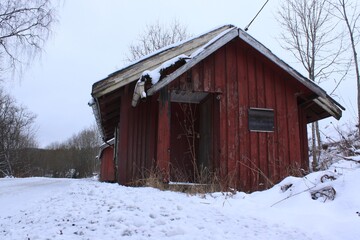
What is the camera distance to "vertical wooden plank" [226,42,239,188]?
8422 millimetres

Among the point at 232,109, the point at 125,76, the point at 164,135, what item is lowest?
the point at 164,135

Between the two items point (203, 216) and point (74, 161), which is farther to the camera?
point (74, 161)

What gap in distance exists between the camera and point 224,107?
8688 mm

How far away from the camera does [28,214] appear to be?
13.5 ft

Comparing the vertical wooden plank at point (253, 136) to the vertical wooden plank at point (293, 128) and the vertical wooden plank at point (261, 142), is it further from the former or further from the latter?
the vertical wooden plank at point (293, 128)

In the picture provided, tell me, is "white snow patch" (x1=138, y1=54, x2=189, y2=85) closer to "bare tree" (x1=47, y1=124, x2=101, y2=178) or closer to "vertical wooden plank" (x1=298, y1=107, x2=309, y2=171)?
"vertical wooden plank" (x1=298, y1=107, x2=309, y2=171)

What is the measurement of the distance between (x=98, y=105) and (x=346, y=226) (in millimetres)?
7009

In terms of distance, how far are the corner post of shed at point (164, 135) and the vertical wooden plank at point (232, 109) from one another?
149cm

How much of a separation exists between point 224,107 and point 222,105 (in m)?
0.07

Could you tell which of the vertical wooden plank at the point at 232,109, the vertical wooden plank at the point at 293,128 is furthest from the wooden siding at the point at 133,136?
the vertical wooden plank at the point at 293,128

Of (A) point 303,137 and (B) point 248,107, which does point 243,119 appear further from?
(A) point 303,137

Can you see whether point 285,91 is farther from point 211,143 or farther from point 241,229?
point 241,229

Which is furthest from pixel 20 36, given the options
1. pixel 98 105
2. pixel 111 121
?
pixel 98 105

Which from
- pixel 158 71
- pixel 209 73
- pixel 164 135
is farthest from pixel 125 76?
pixel 209 73
